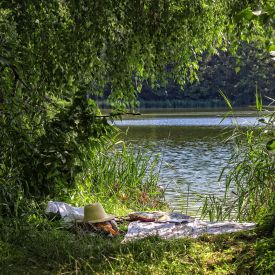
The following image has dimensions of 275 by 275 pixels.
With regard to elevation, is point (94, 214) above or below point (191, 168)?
above

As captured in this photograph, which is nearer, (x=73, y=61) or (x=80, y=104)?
(x=73, y=61)

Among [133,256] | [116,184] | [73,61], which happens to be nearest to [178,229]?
[133,256]

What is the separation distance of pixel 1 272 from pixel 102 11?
2411mm

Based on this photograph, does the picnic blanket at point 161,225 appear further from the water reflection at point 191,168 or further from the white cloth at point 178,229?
the water reflection at point 191,168

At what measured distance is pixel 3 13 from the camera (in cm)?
639

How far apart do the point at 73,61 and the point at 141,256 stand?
2.19 m

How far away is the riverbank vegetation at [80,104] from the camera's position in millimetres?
4129

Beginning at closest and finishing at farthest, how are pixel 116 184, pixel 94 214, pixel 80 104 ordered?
pixel 94 214 → pixel 80 104 → pixel 116 184

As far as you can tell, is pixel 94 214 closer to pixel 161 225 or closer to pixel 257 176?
pixel 161 225

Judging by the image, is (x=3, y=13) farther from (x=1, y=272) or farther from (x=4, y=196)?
(x=1, y=272)

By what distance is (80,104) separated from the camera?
652 centimetres

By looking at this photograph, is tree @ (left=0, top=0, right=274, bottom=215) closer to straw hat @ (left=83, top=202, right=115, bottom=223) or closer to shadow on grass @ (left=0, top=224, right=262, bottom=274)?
straw hat @ (left=83, top=202, right=115, bottom=223)

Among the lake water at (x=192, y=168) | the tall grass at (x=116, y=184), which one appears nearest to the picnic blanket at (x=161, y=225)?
the tall grass at (x=116, y=184)

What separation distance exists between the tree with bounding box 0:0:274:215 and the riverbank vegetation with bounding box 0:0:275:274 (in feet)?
0.03
